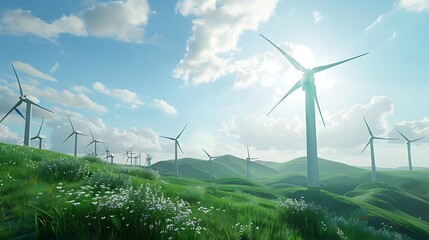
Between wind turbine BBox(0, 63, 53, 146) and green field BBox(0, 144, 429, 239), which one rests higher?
wind turbine BBox(0, 63, 53, 146)

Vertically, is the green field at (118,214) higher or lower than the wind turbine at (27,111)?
lower

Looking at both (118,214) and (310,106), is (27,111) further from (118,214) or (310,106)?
(118,214)

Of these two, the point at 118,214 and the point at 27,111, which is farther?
the point at 27,111

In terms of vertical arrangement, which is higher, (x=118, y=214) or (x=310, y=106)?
(x=310, y=106)

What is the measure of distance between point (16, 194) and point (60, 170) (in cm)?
525

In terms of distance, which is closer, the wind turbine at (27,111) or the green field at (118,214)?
the green field at (118,214)

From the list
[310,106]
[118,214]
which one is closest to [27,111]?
[310,106]

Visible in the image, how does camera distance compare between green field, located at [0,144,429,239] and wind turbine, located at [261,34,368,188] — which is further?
wind turbine, located at [261,34,368,188]

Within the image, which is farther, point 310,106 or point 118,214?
point 310,106

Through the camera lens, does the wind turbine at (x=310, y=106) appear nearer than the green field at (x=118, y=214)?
No

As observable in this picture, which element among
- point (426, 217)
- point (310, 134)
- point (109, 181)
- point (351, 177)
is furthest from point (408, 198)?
point (109, 181)

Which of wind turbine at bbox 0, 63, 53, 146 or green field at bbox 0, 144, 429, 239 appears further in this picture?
wind turbine at bbox 0, 63, 53, 146

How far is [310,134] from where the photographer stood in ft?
202

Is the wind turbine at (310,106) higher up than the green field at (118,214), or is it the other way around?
the wind turbine at (310,106)
